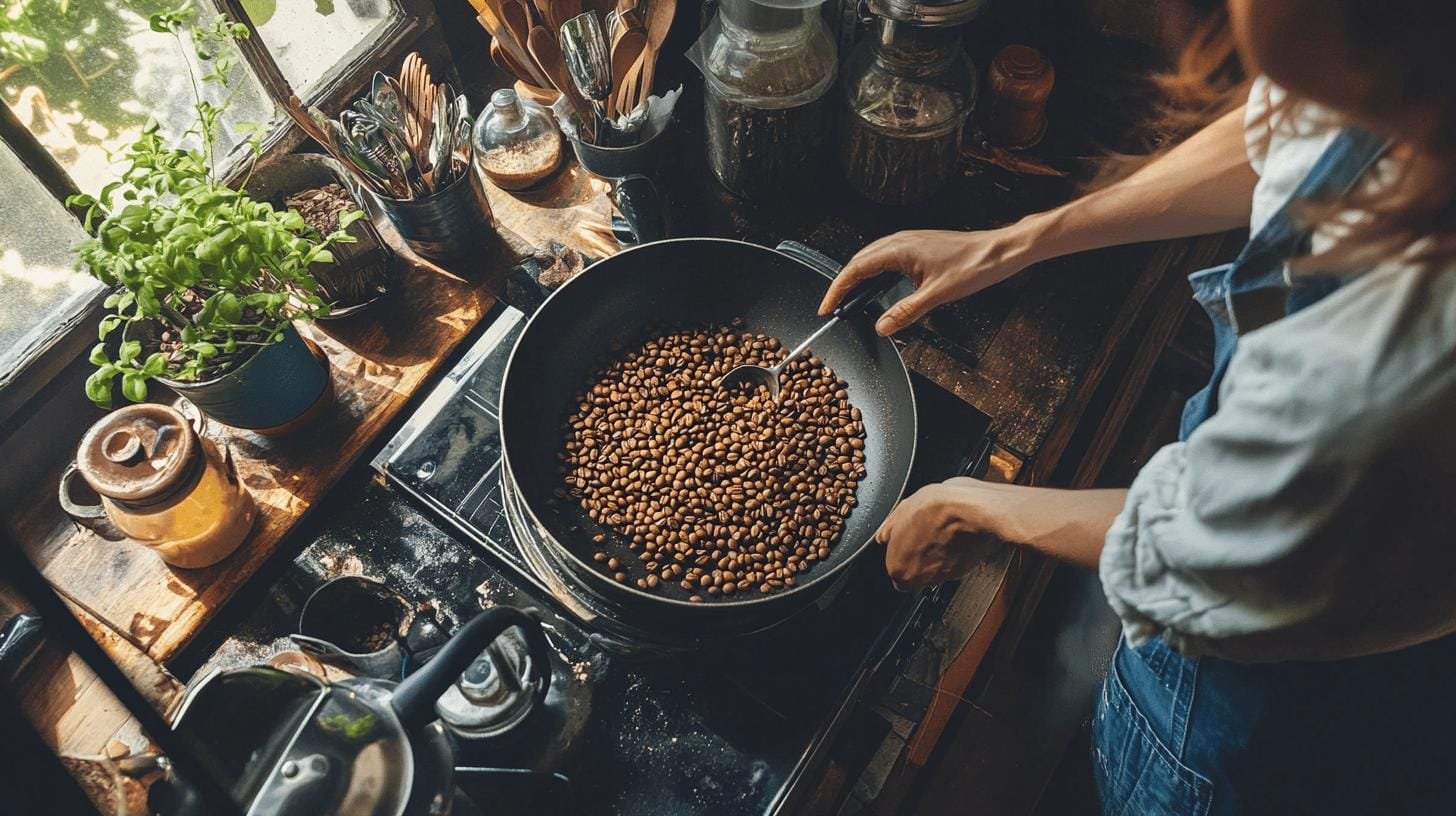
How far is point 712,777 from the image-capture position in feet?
3.06

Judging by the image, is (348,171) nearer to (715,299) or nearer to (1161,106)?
(715,299)

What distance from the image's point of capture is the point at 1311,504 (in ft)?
1.67

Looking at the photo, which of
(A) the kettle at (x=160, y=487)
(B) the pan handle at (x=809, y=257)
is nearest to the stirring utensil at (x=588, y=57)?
(B) the pan handle at (x=809, y=257)

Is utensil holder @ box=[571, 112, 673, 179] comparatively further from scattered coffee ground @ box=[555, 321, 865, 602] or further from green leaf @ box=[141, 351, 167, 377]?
green leaf @ box=[141, 351, 167, 377]

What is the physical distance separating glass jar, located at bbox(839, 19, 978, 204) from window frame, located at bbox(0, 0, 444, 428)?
28.5 inches

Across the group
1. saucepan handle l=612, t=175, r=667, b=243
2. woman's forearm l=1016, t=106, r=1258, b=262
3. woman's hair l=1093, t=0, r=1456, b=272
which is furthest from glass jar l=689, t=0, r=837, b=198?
woman's hair l=1093, t=0, r=1456, b=272

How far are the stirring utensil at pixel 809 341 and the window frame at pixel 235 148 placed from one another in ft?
2.51

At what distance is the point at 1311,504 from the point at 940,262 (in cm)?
56

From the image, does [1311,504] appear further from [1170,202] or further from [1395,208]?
[1170,202]

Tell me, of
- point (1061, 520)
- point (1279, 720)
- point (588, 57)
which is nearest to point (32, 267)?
point (588, 57)

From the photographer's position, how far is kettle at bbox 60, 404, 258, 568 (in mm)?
926

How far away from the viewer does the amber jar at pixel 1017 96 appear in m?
1.28

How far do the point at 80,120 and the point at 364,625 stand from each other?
742mm

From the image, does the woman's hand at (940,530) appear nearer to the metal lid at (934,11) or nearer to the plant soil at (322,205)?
the metal lid at (934,11)
